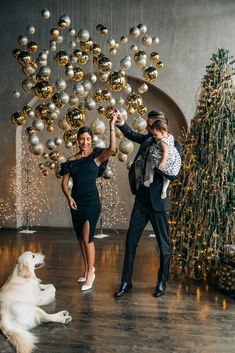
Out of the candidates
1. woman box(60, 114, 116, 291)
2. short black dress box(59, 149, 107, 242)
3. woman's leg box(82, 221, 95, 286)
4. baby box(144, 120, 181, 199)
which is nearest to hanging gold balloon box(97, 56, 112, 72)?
woman box(60, 114, 116, 291)

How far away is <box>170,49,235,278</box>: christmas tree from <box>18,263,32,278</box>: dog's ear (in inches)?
70.3

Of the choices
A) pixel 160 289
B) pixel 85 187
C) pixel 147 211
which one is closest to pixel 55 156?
pixel 85 187

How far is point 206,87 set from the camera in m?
4.91

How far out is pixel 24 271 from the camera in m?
3.83

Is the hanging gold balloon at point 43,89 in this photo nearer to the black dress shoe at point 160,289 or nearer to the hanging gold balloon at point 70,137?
the hanging gold balloon at point 70,137

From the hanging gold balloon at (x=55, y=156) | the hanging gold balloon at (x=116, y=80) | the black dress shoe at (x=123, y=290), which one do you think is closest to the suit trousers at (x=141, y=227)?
the black dress shoe at (x=123, y=290)

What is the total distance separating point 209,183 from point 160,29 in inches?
159

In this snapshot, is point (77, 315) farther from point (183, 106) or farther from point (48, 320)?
point (183, 106)

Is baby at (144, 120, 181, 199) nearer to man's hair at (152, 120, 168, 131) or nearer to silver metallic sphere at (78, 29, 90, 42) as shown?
man's hair at (152, 120, 168, 131)

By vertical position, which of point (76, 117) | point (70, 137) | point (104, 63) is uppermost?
point (104, 63)

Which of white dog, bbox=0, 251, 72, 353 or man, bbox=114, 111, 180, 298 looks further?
man, bbox=114, 111, 180, 298

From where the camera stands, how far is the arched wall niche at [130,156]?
8141 mm

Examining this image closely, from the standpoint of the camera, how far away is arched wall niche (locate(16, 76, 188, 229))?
320 inches

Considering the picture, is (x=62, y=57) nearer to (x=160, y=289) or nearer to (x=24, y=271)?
(x=24, y=271)
